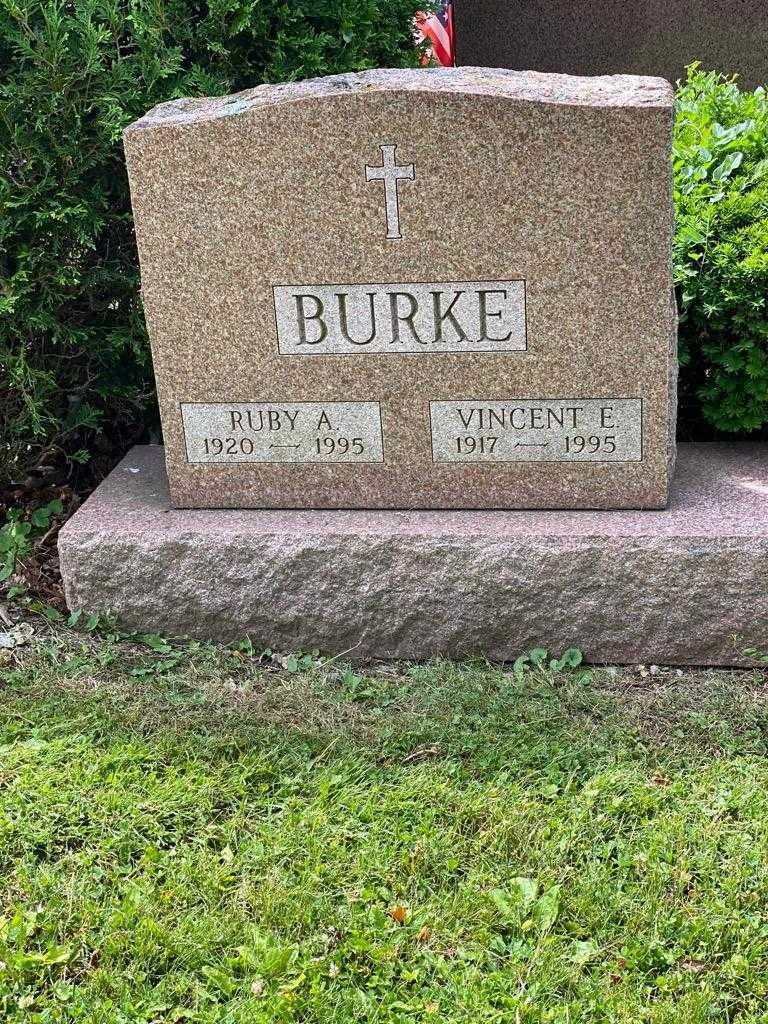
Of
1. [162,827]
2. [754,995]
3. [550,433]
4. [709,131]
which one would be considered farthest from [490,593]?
[709,131]

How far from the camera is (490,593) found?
10.9 ft

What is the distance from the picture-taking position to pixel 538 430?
338cm

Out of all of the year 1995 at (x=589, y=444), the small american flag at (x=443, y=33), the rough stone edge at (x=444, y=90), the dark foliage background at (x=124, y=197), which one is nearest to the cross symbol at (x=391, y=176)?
the rough stone edge at (x=444, y=90)

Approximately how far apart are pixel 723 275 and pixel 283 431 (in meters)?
1.40

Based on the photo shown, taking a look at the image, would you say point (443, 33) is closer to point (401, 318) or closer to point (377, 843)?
point (401, 318)

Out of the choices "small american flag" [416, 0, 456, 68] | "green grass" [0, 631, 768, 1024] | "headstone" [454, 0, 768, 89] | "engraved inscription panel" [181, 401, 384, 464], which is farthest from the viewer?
"small american flag" [416, 0, 456, 68]

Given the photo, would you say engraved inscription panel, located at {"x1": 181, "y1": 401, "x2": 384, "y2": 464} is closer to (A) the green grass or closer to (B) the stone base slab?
(B) the stone base slab

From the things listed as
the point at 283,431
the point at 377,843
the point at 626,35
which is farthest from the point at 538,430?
the point at 626,35

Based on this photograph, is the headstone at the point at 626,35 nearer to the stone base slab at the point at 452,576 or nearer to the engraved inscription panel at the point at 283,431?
the stone base slab at the point at 452,576

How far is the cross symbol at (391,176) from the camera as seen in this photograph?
3197 mm

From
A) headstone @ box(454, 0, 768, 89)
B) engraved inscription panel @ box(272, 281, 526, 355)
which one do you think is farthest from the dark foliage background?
headstone @ box(454, 0, 768, 89)

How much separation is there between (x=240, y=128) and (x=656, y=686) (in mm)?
1930

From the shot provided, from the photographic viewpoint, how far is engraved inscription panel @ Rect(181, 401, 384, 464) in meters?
3.47

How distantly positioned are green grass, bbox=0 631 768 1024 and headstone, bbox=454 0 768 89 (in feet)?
15.3
